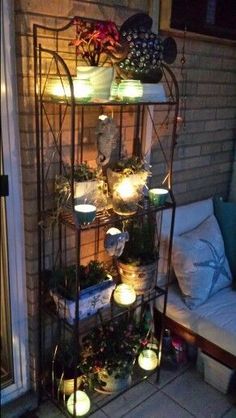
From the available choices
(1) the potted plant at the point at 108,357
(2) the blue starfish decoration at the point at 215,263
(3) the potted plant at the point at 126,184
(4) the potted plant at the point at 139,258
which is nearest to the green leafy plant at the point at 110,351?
(1) the potted plant at the point at 108,357

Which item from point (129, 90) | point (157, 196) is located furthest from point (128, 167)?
point (129, 90)

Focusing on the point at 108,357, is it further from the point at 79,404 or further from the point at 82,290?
the point at 82,290

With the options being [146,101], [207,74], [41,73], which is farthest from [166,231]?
[41,73]

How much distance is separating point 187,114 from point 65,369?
150cm

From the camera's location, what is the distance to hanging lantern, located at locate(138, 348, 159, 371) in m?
2.07

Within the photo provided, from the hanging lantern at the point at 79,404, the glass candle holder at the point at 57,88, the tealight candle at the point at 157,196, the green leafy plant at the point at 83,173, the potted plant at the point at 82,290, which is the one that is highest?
the glass candle holder at the point at 57,88

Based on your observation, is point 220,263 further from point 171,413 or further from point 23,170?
point 23,170

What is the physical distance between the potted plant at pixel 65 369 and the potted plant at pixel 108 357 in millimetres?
57

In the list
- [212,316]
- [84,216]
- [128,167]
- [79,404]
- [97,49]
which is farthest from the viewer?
[212,316]

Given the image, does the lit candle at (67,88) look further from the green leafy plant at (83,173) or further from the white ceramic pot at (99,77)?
the green leafy plant at (83,173)

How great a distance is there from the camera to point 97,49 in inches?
62.4

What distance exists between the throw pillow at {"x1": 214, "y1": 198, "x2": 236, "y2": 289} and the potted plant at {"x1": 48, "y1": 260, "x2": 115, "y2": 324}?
3.01ft

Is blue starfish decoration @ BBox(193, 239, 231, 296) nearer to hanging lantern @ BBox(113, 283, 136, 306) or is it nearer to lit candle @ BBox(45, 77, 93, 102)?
hanging lantern @ BBox(113, 283, 136, 306)

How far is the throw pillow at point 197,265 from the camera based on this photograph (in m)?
2.10
